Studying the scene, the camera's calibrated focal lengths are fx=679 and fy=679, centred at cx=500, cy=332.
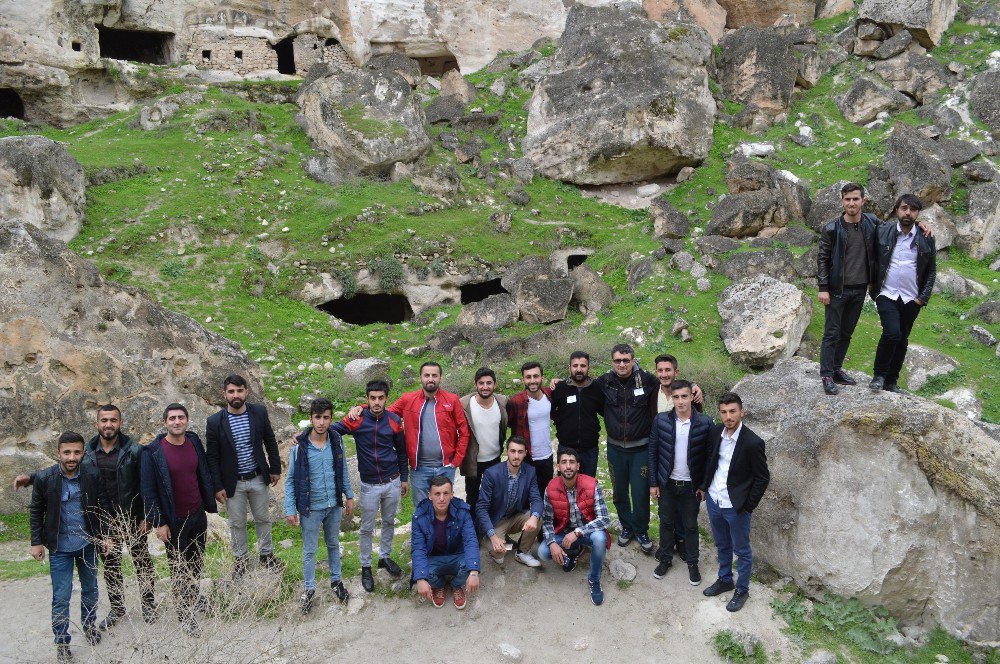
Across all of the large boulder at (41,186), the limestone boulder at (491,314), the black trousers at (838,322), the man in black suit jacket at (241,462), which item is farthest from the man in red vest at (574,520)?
the large boulder at (41,186)

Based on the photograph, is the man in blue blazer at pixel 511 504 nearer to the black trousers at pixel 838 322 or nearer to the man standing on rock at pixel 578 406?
the man standing on rock at pixel 578 406

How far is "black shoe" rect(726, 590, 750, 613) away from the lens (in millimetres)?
4875

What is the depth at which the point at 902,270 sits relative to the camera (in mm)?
5414

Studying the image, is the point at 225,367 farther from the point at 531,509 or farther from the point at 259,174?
the point at 259,174

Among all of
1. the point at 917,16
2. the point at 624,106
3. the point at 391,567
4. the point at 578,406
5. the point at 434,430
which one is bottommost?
the point at 391,567

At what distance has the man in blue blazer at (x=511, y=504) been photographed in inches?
198

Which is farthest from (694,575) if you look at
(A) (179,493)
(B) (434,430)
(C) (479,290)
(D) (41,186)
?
(D) (41,186)

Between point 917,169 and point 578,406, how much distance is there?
505 inches

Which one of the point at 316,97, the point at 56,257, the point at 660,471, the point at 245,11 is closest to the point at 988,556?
the point at 660,471

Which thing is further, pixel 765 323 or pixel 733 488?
pixel 765 323

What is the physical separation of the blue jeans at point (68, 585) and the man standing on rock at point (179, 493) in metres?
0.42

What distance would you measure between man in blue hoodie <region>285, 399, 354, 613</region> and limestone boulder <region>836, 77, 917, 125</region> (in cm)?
1797

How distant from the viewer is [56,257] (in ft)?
20.8

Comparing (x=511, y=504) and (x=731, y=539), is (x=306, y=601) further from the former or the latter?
(x=731, y=539)
